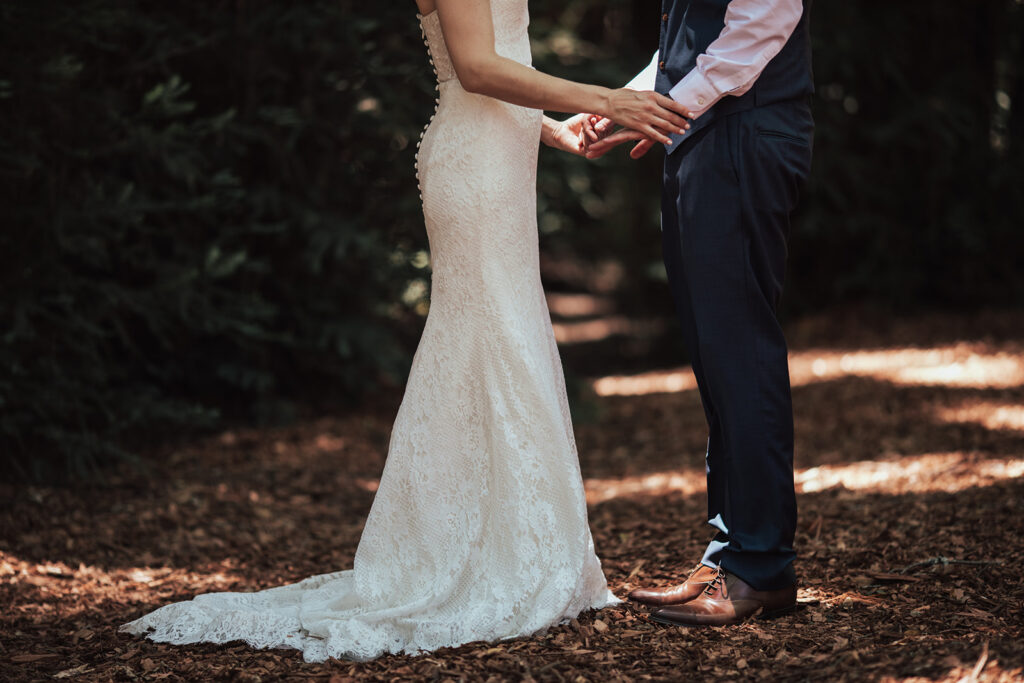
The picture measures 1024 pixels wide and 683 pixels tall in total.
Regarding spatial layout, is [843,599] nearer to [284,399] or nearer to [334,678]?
[334,678]

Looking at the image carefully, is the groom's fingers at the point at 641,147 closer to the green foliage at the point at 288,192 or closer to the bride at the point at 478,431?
the bride at the point at 478,431

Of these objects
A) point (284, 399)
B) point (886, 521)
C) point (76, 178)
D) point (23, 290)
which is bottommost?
point (886, 521)

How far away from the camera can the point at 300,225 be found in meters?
5.97

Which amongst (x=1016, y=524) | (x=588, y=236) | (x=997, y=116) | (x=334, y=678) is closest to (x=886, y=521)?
(x=1016, y=524)

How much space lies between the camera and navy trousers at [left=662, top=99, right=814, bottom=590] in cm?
268

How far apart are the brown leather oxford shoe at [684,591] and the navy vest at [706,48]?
1275 mm

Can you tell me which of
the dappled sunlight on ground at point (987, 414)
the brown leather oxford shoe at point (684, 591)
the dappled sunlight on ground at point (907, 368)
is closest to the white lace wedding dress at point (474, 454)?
the brown leather oxford shoe at point (684, 591)

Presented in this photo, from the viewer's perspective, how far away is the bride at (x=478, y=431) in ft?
8.86

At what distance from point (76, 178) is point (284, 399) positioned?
193 centimetres

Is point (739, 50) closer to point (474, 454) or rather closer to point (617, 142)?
point (617, 142)

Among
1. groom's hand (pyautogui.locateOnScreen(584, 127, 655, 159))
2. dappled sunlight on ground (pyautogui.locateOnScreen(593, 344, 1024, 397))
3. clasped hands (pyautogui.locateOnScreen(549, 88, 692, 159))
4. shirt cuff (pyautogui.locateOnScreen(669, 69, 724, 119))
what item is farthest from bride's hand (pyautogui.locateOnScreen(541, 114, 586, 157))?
dappled sunlight on ground (pyautogui.locateOnScreen(593, 344, 1024, 397))

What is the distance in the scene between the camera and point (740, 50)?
2.56 meters

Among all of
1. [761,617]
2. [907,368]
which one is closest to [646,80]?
[761,617]

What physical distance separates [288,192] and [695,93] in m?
→ 4.03
